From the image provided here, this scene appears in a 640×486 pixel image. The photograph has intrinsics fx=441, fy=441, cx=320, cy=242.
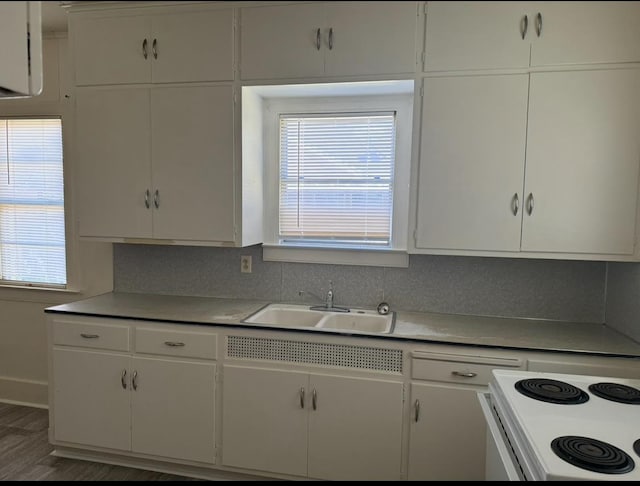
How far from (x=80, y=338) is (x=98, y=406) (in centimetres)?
39

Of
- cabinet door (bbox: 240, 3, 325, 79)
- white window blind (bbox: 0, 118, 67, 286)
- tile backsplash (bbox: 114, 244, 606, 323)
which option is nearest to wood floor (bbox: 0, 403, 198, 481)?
white window blind (bbox: 0, 118, 67, 286)

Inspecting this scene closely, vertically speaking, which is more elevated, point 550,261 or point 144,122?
point 144,122

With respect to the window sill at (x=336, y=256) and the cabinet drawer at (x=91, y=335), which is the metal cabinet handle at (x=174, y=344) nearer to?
the cabinet drawer at (x=91, y=335)

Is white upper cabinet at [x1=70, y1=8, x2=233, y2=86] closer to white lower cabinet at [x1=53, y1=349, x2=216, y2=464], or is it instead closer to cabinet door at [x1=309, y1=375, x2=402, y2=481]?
white lower cabinet at [x1=53, y1=349, x2=216, y2=464]

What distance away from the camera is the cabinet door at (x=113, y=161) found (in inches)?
101

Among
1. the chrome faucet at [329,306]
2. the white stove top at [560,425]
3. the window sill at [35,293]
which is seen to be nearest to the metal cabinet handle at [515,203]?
the white stove top at [560,425]

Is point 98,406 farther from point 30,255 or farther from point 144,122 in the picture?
point 144,122

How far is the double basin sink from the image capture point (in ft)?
8.25

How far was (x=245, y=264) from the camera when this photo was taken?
113 inches

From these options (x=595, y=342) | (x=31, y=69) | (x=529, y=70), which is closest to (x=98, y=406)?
(x=31, y=69)

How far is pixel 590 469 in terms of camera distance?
95 centimetres

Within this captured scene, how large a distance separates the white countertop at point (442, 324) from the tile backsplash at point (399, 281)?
0.26 feet

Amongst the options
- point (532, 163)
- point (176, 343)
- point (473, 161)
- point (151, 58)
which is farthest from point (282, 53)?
point (176, 343)

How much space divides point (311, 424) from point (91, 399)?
126 centimetres
